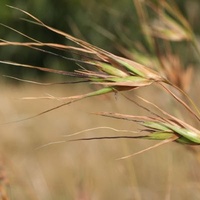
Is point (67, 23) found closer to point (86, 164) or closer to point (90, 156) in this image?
point (90, 156)

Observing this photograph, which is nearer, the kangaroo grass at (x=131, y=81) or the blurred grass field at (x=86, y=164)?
the kangaroo grass at (x=131, y=81)

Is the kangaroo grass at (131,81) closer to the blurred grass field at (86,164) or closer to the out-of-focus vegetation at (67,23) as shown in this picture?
the blurred grass field at (86,164)

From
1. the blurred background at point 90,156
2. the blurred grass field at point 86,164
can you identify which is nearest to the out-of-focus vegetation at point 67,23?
the blurred background at point 90,156

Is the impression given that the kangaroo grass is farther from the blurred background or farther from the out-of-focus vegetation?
the out-of-focus vegetation

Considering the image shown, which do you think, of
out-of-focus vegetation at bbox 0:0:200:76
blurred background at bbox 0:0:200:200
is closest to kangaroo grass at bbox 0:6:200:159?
blurred background at bbox 0:0:200:200

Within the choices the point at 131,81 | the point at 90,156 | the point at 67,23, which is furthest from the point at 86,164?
the point at 67,23

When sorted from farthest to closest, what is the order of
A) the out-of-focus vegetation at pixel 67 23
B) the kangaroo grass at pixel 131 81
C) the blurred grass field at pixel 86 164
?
1. the out-of-focus vegetation at pixel 67 23
2. the blurred grass field at pixel 86 164
3. the kangaroo grass at pixel 131 81

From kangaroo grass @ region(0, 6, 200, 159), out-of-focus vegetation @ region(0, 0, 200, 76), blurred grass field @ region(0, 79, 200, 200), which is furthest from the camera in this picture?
out-of-focus vegetation @ region(0, 0, 200, 76)

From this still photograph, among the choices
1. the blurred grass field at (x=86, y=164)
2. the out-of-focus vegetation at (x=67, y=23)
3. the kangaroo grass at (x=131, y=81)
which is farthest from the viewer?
the out-of-focus vegetation at (x=67, y=23)
